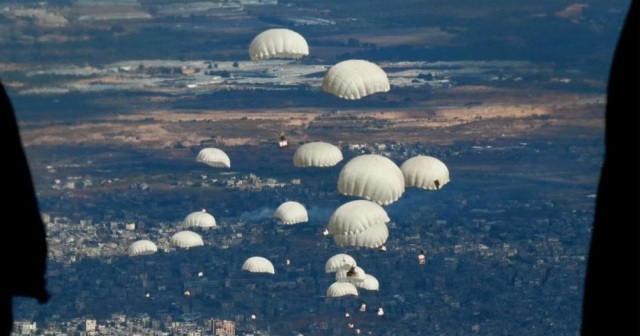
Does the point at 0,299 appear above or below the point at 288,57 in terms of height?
below

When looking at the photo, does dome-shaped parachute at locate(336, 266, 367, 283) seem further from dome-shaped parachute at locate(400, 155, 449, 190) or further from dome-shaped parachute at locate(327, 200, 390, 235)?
dome-shaped parachute at locate(327, 200, 390, 235)

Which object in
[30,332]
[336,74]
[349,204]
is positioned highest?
[336,74]

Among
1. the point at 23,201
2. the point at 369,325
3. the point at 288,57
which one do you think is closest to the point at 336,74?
the point at 288,57

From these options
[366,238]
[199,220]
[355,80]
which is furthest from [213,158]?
[355,80]

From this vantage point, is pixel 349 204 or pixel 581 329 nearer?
pixel 581 329

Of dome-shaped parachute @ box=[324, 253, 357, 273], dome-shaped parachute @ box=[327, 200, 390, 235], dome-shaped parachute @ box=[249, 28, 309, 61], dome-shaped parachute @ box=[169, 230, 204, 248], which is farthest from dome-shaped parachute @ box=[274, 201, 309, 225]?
dome-shaped parachute @ box=[249, 28, 309, 61]

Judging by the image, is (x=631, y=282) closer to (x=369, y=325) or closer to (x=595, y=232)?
(x=595, y=232)

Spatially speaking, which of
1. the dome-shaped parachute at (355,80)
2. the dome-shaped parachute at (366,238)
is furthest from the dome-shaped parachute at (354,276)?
the dome-shaped parachute at (355,80)
